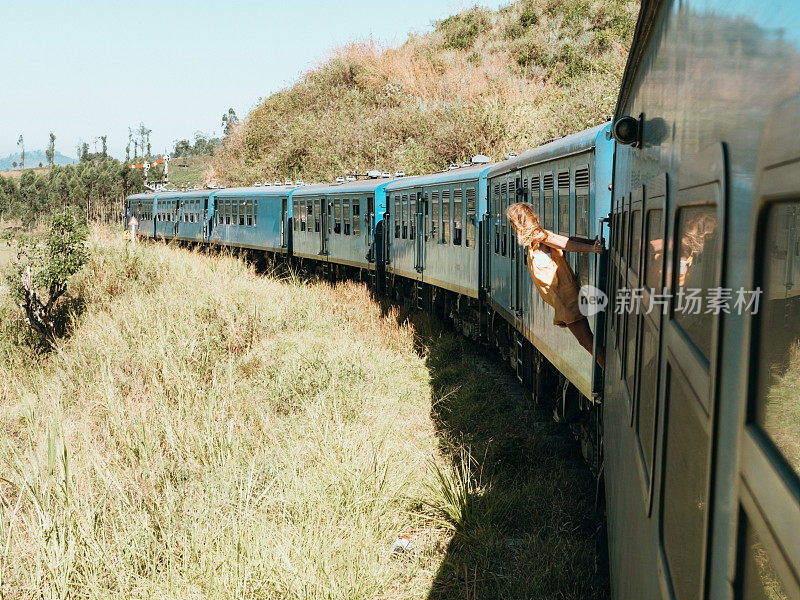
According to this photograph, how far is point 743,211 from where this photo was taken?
1.19 metres

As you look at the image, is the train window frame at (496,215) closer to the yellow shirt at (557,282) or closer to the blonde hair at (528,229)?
the yellow shirt at (557,282)

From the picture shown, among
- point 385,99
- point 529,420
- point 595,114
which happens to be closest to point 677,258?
point 529,420

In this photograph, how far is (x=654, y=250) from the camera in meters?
2.70

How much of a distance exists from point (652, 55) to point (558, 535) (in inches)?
164

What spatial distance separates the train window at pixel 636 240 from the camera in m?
3.42

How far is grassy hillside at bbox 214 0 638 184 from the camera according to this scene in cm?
3553

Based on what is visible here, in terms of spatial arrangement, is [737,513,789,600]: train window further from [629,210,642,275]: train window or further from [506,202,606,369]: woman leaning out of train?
[506,202,606,369]: woman leaning out of train

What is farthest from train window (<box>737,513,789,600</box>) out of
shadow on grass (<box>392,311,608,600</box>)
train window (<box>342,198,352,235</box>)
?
train window (<box>342,198,352,235</box>)

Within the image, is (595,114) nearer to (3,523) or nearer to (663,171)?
(3,523)

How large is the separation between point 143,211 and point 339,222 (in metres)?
22.1

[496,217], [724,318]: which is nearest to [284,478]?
[496,217]

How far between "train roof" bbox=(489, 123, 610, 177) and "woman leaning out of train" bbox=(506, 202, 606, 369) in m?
0.69

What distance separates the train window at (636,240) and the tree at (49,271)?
16074mm

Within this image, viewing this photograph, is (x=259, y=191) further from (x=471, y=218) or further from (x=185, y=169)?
(x=185, y=169)
